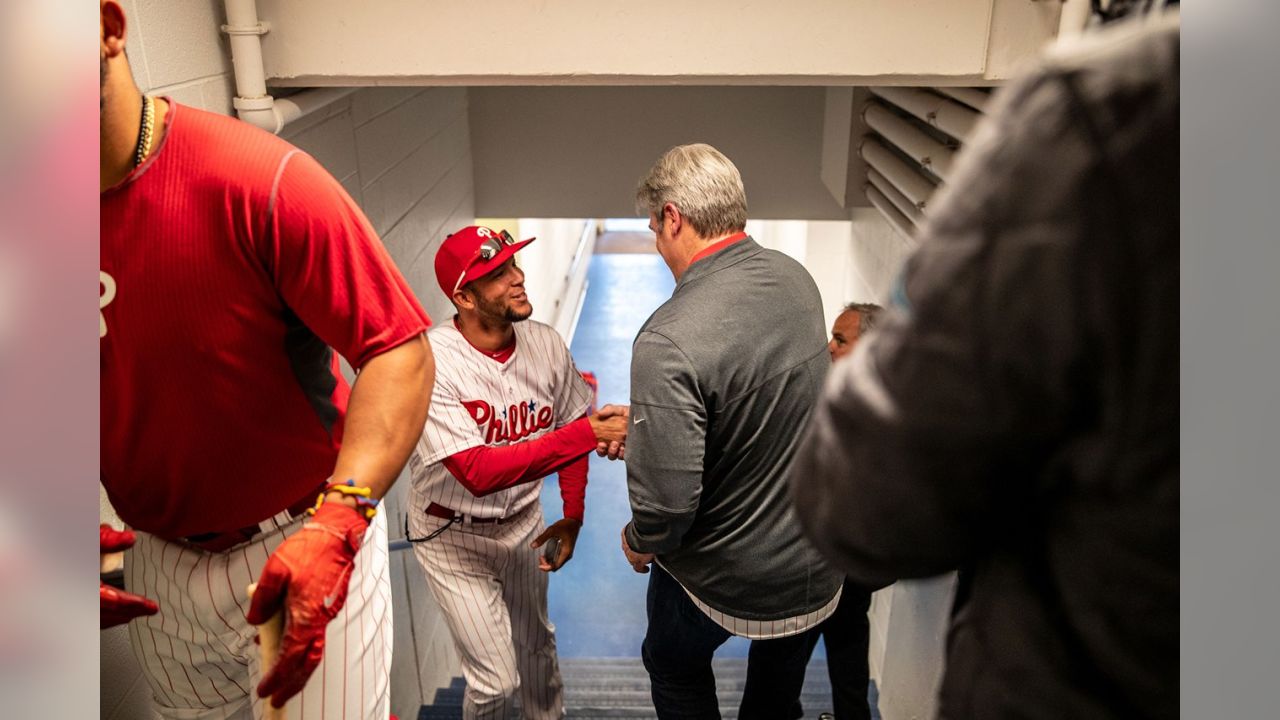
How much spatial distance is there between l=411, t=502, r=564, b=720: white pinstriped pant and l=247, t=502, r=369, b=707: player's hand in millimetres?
1513

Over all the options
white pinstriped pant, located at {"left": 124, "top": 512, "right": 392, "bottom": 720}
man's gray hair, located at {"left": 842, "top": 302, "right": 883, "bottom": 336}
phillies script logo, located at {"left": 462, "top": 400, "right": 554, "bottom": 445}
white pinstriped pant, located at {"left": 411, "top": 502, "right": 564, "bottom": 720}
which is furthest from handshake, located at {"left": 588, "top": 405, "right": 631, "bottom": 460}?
white pinstriped pant, located at {"left": 124, "top": 512, "right": 392, "bottom": 720}

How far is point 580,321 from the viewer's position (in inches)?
424

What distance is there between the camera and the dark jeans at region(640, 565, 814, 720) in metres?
2.13

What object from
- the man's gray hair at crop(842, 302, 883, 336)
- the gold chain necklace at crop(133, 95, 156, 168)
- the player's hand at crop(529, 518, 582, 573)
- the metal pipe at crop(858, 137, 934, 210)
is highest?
the gold chain necklace at crop(133, 95, 156, 168)

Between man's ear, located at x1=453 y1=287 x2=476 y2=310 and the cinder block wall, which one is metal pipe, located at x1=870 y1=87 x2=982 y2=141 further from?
the cinder block wall

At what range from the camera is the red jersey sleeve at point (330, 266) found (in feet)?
3.66

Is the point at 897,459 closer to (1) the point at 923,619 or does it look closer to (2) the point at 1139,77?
(2) the point at 1139,77

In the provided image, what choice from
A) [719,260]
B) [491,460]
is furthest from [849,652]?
[719,260]

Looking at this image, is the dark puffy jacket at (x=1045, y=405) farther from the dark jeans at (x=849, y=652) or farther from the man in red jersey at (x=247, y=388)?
the dark jeans at (x=849, y=652)

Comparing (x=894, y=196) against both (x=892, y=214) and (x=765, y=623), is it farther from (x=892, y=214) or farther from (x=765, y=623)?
(x=765, y=623)

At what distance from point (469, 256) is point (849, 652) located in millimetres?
1581
